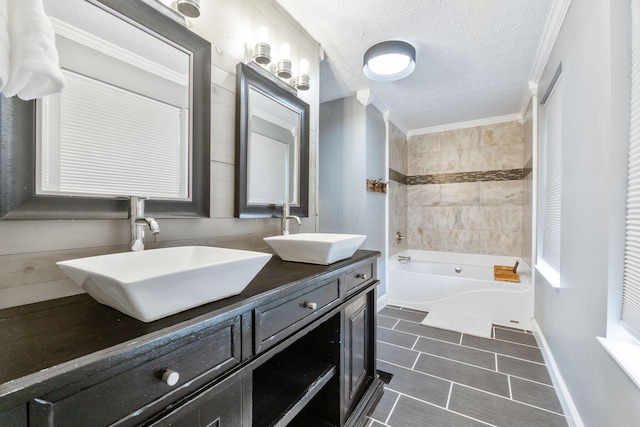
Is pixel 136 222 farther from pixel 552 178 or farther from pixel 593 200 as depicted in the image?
pixel 552 178

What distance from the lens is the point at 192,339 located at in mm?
627

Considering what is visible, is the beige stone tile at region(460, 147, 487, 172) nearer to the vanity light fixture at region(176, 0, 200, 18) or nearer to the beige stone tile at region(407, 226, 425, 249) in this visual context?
the beige stone tile at region(407, 226, 425, 249)

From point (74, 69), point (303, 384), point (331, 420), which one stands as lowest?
point (331, 420)

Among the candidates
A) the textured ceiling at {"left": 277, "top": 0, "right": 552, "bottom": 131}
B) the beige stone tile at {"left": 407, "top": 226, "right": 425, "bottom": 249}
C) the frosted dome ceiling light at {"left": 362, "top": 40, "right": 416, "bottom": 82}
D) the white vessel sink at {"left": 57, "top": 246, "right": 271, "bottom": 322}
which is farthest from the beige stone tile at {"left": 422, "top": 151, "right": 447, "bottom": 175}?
the white vessel sink at {"left": 57, "top": 246, "right": 271, "bottom": 322}

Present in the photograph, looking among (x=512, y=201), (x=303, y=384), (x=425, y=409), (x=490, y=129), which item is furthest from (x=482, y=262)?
(x=303, y=384)

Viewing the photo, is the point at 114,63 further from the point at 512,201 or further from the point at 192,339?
the point at 512,201

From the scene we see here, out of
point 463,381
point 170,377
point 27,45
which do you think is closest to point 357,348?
point 463,381

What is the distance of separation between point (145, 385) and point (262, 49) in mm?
1542

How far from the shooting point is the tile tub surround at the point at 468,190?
12.0ft

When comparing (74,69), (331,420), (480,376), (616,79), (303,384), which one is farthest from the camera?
(480,376)

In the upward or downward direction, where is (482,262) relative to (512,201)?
downward

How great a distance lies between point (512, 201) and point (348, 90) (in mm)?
2715

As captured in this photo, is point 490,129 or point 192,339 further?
point 490,129

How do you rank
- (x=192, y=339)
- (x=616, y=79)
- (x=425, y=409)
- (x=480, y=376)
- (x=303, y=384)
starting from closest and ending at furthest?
(x=192, y=339)
(x=616, y=79)
(x=303, y=384)
(x=425, y=409)
(x=480, y=376)
